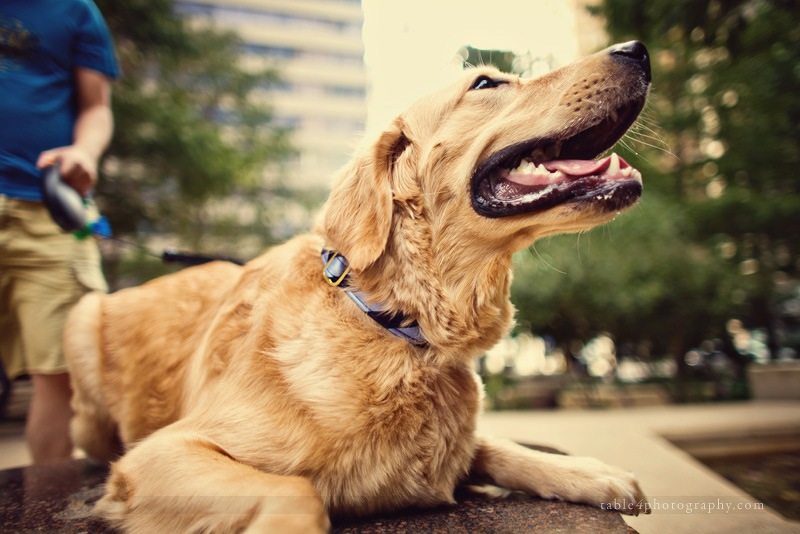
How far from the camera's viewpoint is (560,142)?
2002 mm

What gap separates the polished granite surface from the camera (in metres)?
1.54

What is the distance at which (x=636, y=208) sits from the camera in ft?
22.5

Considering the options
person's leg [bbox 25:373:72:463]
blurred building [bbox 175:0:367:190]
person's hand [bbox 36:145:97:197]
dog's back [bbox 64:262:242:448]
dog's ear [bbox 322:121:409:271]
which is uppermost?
blurred building [bbox 175:0:367:190]

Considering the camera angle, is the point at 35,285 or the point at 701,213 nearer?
the point at 35,285


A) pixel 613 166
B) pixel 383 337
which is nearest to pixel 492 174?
pixel 613 166

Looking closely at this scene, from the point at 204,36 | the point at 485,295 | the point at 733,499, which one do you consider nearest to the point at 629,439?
the point at 733,499

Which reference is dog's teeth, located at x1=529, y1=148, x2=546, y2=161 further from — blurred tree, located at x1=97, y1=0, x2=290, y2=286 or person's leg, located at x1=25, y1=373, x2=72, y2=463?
blurred tree, located at x1=97, y1=0, x2=290, y2=286

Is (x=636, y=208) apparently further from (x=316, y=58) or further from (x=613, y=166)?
(x=316, y=58)

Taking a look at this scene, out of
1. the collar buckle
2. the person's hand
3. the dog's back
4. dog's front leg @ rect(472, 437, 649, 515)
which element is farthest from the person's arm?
dog's front leg @ rect(472, 437, 649, 515)

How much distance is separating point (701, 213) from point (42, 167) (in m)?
9.03

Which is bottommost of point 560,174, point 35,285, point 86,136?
point 35,285

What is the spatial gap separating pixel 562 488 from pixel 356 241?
1243mm

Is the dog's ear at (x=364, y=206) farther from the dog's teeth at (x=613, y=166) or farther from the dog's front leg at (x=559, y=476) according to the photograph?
the dog's front leg at (x=559, y=476)

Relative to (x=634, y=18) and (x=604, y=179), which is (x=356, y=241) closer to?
(x=604, y=179)
